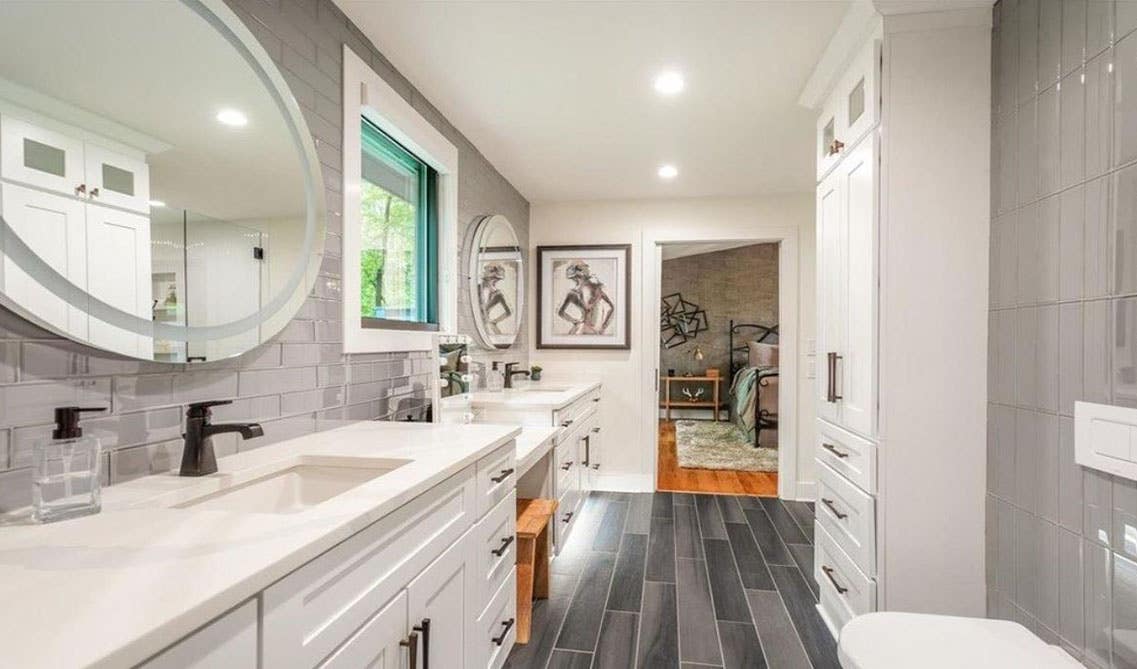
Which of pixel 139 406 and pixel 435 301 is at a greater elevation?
pixel 435 301

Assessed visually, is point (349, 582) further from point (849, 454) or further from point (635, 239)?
point (635, 239)

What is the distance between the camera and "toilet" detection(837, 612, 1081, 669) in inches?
45.2

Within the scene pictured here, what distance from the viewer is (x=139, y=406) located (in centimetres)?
108

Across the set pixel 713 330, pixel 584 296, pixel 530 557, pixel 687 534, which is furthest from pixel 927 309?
pixel 713 330

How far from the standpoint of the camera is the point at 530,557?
6.79ft

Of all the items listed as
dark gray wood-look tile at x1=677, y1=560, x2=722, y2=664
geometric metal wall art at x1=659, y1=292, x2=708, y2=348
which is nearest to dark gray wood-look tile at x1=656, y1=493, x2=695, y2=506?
dark gray wood-look tile at x1=677, y1=560, x2=722, y2=664

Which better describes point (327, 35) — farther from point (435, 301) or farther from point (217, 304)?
point (435, 301)

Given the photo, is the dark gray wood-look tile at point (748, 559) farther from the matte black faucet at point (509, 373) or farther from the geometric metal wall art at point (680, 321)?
the geometric metal wall art at point (680, 321)

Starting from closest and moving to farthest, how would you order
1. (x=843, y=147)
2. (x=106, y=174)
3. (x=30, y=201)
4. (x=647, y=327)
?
(x=30, y=201)
(x=106, y=174)
(x=843, y=147)
(x=647, y=327)

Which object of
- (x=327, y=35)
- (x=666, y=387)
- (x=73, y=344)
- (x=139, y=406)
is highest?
(x=327, y=35)

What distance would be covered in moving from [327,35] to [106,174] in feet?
3.14

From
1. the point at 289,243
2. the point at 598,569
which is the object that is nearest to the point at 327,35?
the point at 289,243

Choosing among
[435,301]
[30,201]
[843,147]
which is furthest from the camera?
[435,301]

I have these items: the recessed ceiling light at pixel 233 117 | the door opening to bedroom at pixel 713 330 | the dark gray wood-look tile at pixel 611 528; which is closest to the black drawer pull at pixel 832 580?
the dark gray wood-look tile at pixel 611 528
